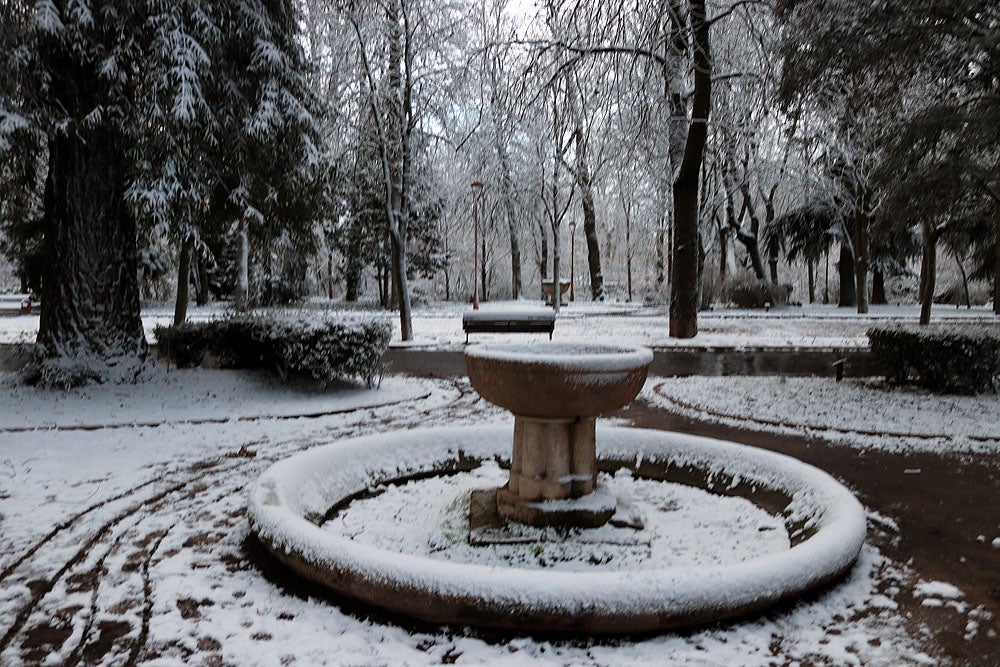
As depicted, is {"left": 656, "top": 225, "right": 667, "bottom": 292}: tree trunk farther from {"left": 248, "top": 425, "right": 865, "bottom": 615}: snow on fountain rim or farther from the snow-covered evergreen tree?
{"left": 248, "top": 425, "right": 865, "bottom": 615}: snow on fountain rim

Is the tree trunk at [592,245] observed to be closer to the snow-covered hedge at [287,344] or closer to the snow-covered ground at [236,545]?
the snow-covered hedge at [287,344]

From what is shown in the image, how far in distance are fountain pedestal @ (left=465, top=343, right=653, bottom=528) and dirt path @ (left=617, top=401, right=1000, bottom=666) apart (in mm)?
1769

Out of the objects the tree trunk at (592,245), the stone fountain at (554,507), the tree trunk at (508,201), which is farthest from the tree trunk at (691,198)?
the tree trunk at (592,245)

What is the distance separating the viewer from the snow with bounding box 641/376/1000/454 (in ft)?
22.9

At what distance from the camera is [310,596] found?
130 inches

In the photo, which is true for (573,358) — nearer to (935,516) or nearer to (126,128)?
(935,516)

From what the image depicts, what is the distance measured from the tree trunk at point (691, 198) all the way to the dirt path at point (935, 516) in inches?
376

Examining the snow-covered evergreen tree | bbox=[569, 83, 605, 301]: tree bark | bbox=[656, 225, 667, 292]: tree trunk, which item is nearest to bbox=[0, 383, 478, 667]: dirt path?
the snow-covered evergreen tree

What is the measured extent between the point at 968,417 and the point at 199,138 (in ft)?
34.0

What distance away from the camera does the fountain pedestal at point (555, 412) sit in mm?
3869

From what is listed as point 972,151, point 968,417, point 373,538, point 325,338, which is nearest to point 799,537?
point 373,538

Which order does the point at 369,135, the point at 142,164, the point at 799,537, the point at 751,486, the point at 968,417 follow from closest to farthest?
the point at 799,537, the point at 751,486, the point at 968,417, the point at 142,164, the point at 369,135

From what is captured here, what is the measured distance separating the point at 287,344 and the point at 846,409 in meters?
7.27

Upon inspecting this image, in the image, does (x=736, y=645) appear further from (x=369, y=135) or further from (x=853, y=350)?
(x=369, y=135)
